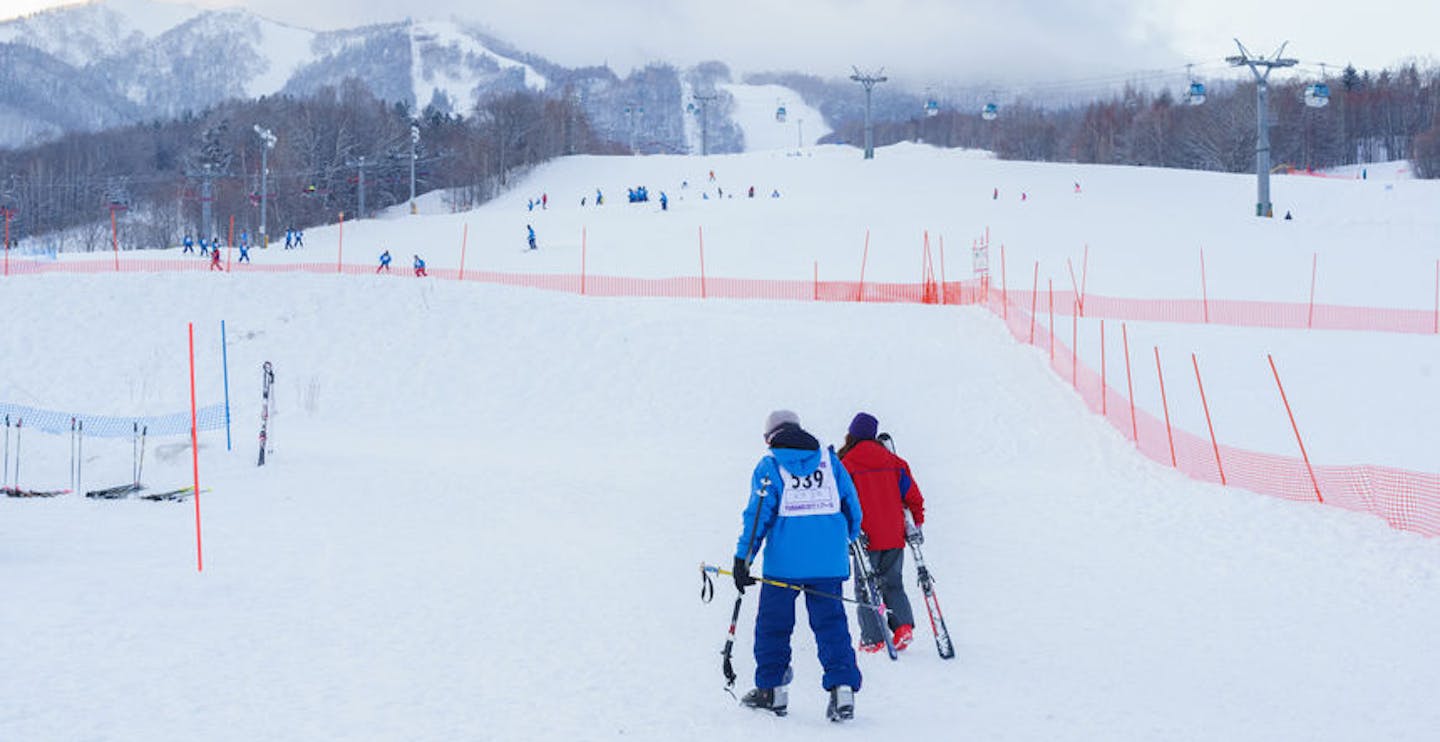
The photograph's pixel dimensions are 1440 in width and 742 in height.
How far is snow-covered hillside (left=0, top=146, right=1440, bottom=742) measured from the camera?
749 cm

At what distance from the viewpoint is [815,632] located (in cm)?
707

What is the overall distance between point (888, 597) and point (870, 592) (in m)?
0.29

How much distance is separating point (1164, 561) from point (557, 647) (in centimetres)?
667

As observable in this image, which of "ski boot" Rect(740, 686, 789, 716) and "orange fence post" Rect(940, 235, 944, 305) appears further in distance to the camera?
"orange fence post" Rect(940, 235, 944, 305)

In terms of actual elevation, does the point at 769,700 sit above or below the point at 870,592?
below

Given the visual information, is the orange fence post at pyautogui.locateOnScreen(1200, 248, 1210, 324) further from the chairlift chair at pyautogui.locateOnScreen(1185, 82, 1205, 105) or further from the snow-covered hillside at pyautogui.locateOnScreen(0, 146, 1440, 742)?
the chairlift chair at pyautogui.locateOnScreen(1185, 82, 1205, 105)

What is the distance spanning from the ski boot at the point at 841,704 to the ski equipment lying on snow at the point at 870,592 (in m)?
1.30

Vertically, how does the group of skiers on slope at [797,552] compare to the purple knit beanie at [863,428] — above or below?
below

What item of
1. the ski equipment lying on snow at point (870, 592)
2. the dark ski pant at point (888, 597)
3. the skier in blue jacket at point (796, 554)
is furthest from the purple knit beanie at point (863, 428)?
the skier in blue jacket at point (796, 554)

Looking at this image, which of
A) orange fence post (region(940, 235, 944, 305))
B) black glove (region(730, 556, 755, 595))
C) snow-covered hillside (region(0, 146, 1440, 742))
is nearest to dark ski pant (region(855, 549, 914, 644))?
snow-covered hillside (region(0, 146, 1440, 742))

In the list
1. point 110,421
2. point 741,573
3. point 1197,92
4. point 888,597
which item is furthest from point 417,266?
point 1197,92

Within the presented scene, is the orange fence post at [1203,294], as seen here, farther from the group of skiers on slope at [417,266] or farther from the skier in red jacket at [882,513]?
the skier in red jacket at [882,513]

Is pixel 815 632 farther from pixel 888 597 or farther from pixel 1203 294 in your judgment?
pixel 1203 294

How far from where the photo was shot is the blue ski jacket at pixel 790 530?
7.01m
